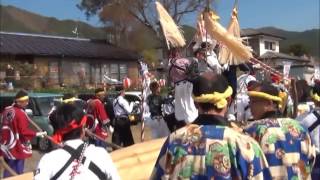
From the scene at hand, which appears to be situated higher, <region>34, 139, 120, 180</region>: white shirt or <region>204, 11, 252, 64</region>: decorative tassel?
<region>204, 11, 252, 64</region>: decorative tassel

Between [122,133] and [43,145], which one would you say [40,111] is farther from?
[122,133]

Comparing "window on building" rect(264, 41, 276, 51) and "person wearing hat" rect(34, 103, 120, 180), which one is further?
"window on building" rect(264, 41, 276, 51)

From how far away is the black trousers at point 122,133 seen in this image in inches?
487

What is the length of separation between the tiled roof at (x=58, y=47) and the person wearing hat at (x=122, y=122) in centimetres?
1726

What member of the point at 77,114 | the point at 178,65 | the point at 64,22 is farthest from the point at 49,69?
the point at 64,22

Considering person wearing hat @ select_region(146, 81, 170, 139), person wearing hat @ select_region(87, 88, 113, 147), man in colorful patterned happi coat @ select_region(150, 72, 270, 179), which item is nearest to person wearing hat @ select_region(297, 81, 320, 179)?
man in colorful patterned happi coat @ select_region(150, 72, 270, 179)

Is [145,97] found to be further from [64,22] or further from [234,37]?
[64,22]

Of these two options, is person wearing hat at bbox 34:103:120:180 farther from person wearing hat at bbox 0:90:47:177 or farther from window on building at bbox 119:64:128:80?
window on building at bbox 119:64:128:80

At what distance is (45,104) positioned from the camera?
53.5 feet

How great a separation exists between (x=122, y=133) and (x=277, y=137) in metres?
8.91

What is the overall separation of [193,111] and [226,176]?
3809mm

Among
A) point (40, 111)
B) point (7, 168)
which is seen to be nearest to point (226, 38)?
point (7, 168)

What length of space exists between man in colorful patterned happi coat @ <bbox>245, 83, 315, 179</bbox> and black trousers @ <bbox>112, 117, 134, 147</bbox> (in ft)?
27.8

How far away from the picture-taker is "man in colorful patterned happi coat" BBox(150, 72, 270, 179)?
315 cm
